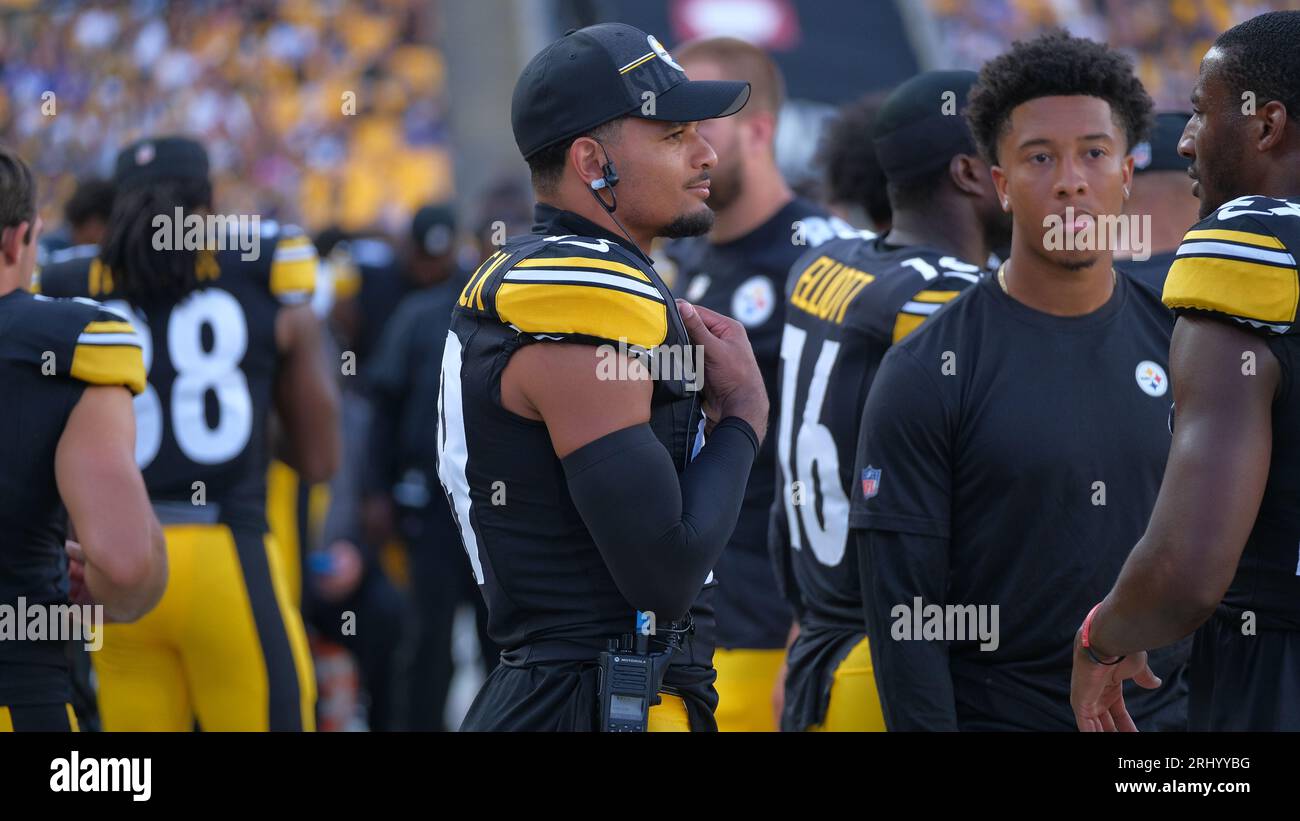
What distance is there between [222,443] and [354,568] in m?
3.03

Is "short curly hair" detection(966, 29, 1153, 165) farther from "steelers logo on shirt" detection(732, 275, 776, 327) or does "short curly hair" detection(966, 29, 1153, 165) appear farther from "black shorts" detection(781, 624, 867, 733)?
"steelers logo on shirt" detection(732, 275, 776, 327)

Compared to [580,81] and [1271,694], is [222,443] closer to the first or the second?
[580,81]

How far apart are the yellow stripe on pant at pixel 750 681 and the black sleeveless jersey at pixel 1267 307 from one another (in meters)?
2.17

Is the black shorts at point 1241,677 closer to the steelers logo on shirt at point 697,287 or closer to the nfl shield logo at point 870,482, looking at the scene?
the nfl shield logo at point 870,482

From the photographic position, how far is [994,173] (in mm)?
3309

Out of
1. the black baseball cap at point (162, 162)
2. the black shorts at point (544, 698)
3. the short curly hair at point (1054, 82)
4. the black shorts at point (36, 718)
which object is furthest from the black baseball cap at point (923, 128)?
the black shorts at point (36, 718)

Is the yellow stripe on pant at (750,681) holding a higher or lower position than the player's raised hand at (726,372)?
lower

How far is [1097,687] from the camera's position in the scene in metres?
2.70

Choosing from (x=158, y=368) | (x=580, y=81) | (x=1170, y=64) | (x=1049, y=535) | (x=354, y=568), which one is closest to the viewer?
(x=580, y=81)

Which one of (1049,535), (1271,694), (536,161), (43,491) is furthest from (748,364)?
(43,491)

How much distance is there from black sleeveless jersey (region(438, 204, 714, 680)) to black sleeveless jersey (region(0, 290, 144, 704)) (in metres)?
0.89

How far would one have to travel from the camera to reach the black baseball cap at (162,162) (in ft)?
14.9

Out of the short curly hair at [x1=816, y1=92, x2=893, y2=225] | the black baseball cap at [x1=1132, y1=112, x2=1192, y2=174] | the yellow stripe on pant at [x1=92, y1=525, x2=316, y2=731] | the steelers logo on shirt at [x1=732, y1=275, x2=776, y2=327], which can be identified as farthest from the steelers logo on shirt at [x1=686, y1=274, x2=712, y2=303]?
the yellow stripe on pant at [x1=92, y1=525, x2=316, y2=731]

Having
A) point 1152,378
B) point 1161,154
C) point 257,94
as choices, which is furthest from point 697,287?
point 257,94
